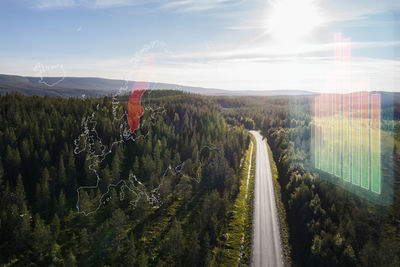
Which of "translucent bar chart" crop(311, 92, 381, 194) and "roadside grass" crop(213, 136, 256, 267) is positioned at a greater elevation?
"translucent bar chart" crop(311, 92, 381, 194)

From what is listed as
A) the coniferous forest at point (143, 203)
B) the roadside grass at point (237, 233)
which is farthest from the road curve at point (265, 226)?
the coniferous forest at point (143, 203)

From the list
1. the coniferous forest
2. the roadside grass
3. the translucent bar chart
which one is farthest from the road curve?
the translucent bar chart

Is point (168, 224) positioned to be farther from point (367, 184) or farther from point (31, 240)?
point (367, 184)

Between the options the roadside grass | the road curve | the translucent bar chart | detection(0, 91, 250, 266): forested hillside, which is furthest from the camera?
the translucent bar chart

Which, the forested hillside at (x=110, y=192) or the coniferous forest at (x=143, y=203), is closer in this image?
the coniferous forest at (x=143, y=203)

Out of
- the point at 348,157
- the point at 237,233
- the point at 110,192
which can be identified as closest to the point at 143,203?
the point at 110,192

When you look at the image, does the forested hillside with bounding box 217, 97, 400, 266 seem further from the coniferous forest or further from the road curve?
the road curve

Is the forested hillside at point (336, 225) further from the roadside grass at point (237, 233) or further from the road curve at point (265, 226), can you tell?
the roadside grass at point (237, 233)
